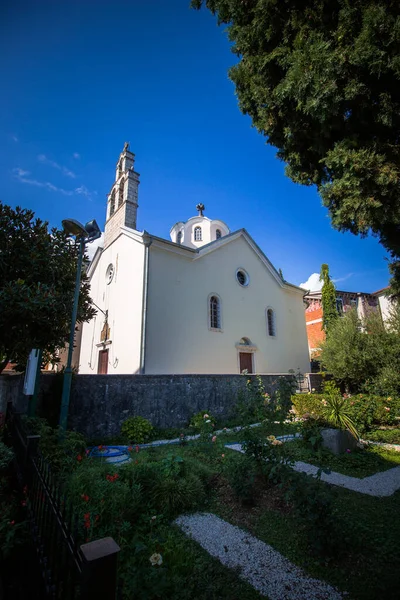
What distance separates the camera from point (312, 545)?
3049 mm

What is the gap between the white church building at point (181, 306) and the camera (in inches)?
543

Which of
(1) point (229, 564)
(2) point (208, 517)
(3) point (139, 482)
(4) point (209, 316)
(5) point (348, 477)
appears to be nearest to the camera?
(1) point (229, 564)

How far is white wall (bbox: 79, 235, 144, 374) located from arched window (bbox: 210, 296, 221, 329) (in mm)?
4478

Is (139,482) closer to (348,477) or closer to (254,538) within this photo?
(254,538)

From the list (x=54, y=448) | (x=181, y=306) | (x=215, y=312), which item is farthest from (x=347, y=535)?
(x=215, y=312)

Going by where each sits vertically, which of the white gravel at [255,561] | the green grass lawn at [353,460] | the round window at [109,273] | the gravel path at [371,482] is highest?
the round window at [109,273]

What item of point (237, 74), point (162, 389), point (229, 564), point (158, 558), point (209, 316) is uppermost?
point (237, 74)

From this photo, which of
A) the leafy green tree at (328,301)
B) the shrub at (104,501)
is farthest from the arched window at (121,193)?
the leafy green tree at (328,301)

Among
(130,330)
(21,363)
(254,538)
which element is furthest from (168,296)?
(254,538)

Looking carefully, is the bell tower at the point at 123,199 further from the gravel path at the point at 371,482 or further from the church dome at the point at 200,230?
the gravel path at the point at 371,482

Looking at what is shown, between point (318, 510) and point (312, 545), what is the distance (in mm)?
352

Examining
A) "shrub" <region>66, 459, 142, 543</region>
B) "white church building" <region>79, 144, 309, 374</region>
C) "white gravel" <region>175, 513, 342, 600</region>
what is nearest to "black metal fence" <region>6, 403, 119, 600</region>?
"shrub" <region>66, 459, 142, 543</region>

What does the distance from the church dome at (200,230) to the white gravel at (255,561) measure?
2215 centimetres

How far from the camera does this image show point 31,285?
6801mm
